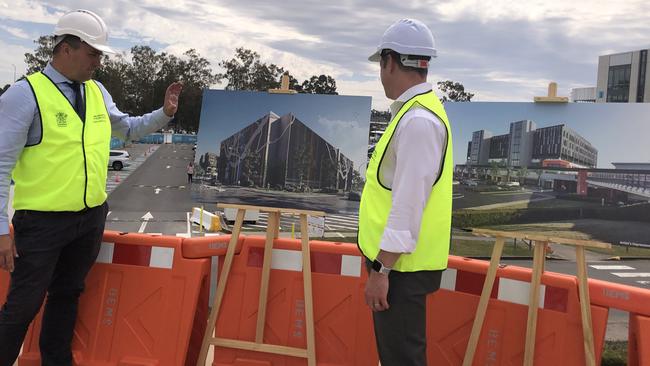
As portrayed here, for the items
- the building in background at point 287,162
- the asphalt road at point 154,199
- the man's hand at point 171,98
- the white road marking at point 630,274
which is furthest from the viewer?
the asphalt road at point 154,199

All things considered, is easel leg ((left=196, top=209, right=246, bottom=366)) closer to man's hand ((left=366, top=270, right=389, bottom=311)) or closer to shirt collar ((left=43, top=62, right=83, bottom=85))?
shirt collar ((left=43, top=62, right=83, bottom=85))

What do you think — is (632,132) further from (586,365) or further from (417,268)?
(417,268)

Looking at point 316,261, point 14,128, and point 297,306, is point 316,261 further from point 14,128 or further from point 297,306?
point 14,128

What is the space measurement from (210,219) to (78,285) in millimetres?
13306

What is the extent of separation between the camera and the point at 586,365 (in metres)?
3.07

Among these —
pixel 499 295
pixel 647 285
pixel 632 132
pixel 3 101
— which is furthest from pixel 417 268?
pixel 647 285

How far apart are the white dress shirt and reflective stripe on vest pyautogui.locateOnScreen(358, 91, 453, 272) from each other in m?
0.09

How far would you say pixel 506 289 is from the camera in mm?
3342

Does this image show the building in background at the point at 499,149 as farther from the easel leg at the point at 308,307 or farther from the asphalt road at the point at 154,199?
the asphalt road at the point at 154,199

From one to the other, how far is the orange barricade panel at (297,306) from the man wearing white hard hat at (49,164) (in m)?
1.11

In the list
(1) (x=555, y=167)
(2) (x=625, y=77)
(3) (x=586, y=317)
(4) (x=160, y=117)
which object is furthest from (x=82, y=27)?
(2) (x=625, y=77)

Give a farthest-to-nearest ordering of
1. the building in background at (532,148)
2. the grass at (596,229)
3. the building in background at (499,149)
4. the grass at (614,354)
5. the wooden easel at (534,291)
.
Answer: the grass at (596,229)
the building in background at (499,149)
the building in background at (532,148)
the grass at (614,354)
the wooden easel at (534,291)

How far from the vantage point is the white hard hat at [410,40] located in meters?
2.38

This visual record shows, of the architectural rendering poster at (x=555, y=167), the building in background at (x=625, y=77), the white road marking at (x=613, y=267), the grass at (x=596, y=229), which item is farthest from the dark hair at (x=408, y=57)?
the building in background at (x=625, y=77)
